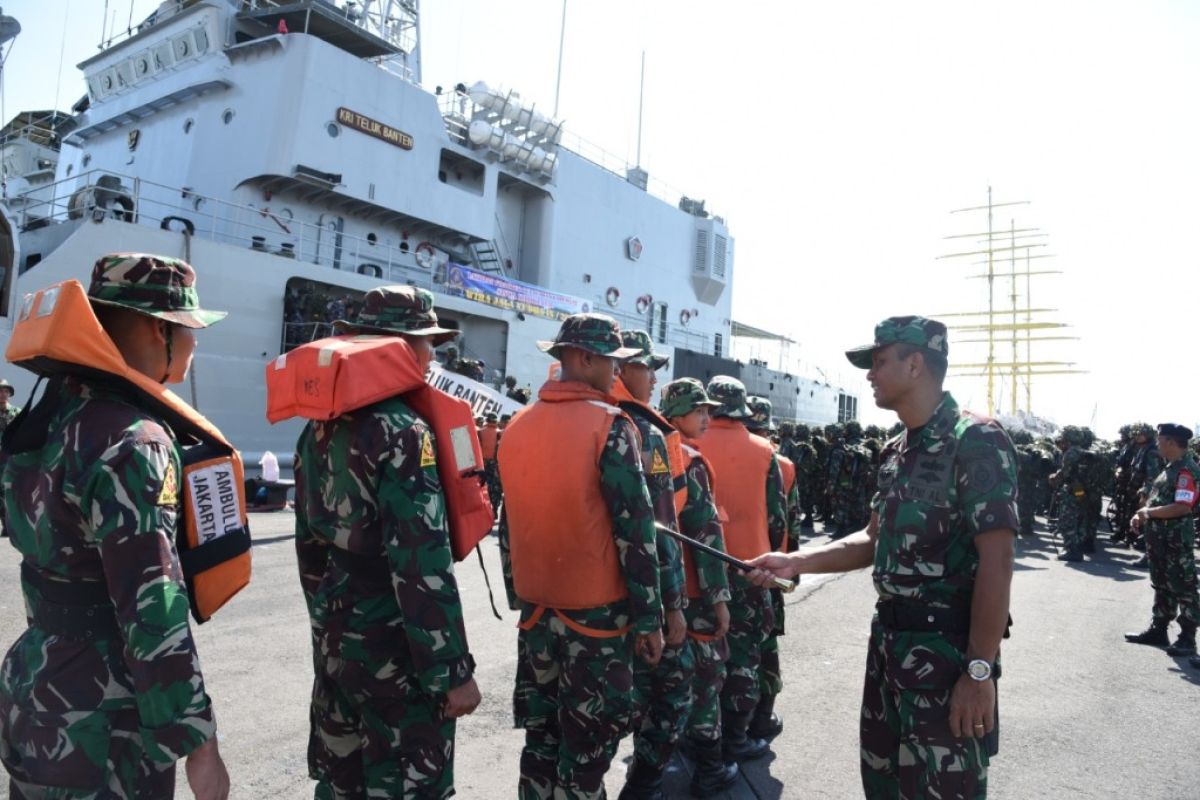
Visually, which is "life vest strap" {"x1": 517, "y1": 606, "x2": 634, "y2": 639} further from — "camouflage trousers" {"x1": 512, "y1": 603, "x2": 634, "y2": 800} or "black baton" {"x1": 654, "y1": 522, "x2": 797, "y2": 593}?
"black baton" {"x1": 654, "y1": 522, "x2": 797, "y2": 593}

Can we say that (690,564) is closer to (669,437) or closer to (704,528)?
(704,528)

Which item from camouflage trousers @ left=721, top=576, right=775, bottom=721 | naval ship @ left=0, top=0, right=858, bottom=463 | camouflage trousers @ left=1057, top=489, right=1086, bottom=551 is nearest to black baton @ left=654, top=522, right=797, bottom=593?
camouflage trousers @ left=721, top=576, right=775, bottom=721

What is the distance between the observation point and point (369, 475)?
2.05 metres

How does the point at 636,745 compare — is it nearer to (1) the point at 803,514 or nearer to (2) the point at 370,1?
(1) the point at 803,514

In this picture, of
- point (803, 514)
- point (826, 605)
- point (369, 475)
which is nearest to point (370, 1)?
point (803, 514)

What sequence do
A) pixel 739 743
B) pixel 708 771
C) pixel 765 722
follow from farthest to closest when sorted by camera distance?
pixel 765 722, pixel 739 743, pixel 708 771

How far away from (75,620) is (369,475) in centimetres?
74

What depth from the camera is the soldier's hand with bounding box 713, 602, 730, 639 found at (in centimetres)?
316

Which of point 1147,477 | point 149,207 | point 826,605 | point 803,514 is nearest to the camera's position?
point 826,605

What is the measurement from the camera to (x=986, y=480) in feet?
6.83

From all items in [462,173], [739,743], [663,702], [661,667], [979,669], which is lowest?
[739,743]

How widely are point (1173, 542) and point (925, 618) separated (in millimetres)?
4863

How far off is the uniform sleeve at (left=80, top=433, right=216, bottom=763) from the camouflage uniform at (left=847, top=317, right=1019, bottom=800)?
73.1 inches

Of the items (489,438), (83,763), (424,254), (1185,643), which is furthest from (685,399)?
(424,254)
